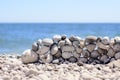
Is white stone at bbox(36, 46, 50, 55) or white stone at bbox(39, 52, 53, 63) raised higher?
white stone at bbox(36, 46, 50, 55)

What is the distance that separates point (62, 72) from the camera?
4793mm

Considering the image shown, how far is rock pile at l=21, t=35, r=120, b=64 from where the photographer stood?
231 inches

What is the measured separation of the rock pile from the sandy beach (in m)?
0.26

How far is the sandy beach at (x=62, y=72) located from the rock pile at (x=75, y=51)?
264mm

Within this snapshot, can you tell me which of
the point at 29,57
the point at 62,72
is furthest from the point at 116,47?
the point at 29,57

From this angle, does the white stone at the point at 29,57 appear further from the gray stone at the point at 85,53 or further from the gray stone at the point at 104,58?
the gray stone at the point at 104,58

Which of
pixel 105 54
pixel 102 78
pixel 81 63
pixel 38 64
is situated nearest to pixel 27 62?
pixel 38 64

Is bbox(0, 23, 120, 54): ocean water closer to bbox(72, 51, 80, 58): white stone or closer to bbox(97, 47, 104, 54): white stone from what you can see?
bbox(72, 51, 80, 58): white stone

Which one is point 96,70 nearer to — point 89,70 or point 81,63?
point 89,70

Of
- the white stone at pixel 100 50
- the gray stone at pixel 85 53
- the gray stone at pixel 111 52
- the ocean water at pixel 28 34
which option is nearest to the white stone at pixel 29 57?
the gray stone at pixel 85 53

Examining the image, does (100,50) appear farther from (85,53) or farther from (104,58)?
(85,53)

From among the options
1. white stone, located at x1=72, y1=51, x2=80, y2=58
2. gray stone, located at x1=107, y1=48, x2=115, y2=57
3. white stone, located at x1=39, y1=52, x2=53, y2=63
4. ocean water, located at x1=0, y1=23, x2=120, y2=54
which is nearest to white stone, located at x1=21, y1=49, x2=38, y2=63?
white stone, located at x1=39, y1=52, x2=53, y2=63

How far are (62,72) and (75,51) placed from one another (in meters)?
1.23

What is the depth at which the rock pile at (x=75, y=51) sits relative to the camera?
19.2 ft
